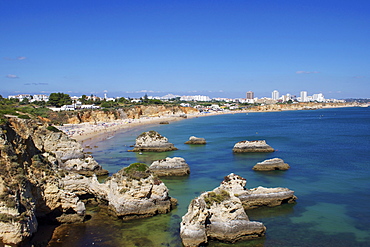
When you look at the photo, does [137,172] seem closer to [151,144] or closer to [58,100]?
[151,144]

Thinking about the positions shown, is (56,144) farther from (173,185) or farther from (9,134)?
(9,134)

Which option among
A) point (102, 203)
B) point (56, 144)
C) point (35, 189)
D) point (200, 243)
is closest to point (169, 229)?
point (200, 243)

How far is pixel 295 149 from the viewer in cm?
4006

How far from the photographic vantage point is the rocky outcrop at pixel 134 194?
53.5 ft

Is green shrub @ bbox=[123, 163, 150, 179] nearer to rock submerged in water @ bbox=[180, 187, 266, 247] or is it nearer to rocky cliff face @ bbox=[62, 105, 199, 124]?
rock submerged in water @ bbox=[180, 187, 266, 247]

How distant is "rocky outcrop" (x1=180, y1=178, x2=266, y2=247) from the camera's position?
1351 centimetres

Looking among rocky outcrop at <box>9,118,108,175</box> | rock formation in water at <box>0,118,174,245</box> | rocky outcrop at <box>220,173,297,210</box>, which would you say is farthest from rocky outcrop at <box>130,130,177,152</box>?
rocky outcrop at <box>220,173,297,210</box>

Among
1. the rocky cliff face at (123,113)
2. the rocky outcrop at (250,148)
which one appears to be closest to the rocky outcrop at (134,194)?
the rocky outcrop at (250,148)

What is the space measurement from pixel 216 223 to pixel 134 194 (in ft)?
15.3

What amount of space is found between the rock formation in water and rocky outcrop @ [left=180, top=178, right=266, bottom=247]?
11.1ft

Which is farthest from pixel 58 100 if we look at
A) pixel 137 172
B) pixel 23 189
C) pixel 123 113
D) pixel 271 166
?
pixel 23 189

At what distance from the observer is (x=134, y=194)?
1639 cm

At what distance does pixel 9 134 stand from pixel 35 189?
263 centimetres

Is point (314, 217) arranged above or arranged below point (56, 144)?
below
